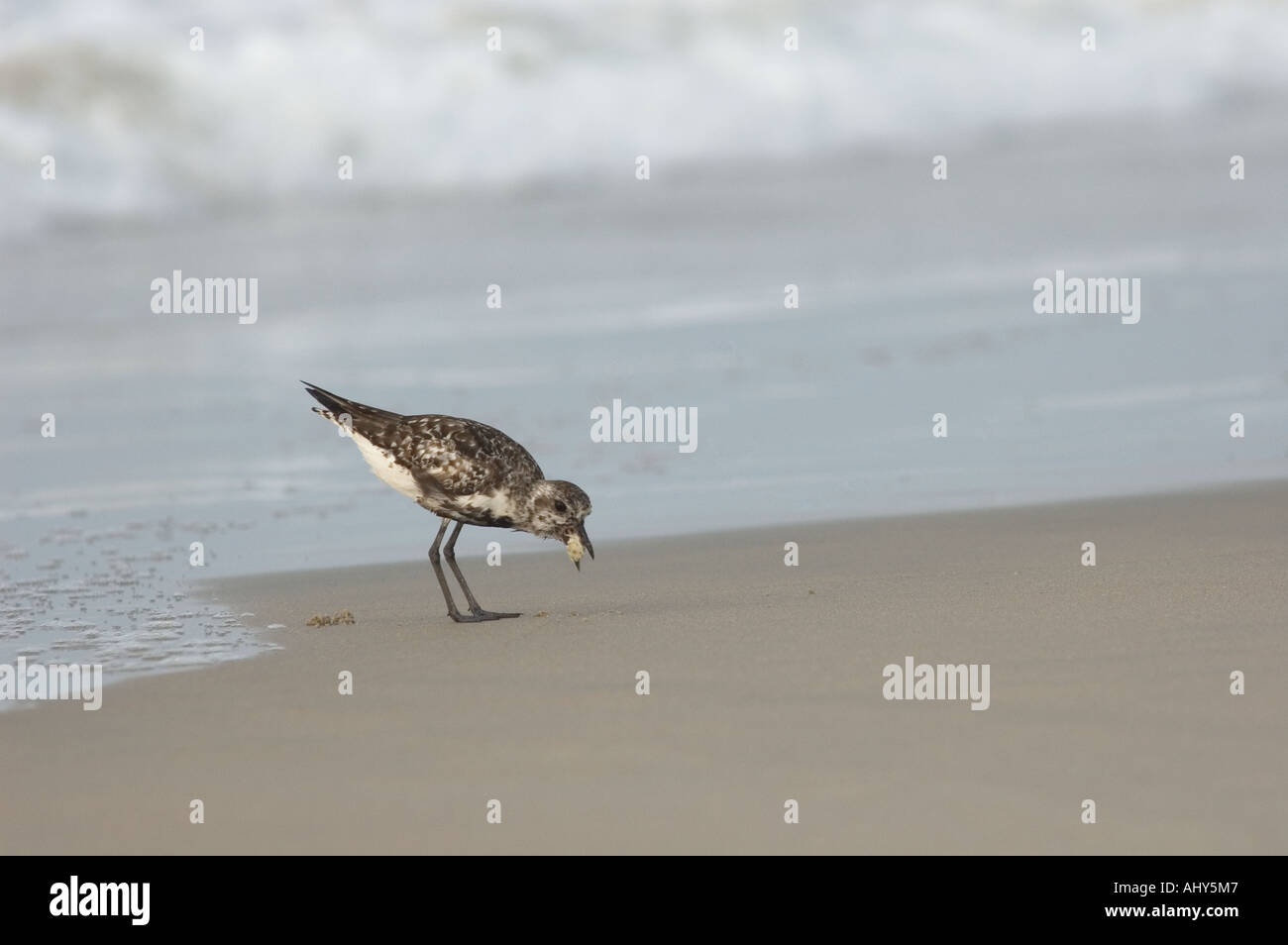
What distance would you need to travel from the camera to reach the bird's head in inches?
364

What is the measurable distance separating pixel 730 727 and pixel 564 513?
10.6 feet

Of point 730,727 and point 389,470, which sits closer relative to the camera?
point 730,727

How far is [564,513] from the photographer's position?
30.6 feet

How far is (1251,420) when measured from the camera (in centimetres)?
1252

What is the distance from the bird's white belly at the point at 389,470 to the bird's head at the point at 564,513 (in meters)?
0.63

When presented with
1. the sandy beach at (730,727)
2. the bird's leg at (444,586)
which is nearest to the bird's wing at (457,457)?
the bird's leg at (444,586)

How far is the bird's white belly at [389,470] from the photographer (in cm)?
943

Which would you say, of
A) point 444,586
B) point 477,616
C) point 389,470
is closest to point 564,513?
point 444,586

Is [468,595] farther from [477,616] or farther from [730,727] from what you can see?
[730,727]

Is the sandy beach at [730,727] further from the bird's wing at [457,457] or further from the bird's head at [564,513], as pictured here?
the bird's wing at [457,457]

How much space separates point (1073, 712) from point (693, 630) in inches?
87.1

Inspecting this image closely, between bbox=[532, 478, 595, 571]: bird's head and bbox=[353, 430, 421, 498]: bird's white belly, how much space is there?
2.08 feet

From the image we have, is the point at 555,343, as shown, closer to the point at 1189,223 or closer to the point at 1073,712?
the point at 1189,223

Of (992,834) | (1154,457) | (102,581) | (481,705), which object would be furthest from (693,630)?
(1154,457)
